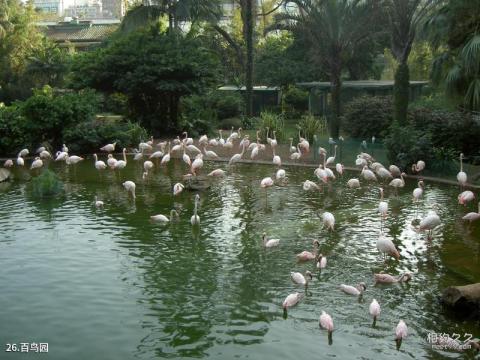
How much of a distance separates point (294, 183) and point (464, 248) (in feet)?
21.9

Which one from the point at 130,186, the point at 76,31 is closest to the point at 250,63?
the point at 130,186

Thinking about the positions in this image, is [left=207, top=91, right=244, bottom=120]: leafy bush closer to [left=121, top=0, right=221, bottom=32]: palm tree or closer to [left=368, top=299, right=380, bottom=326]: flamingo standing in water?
[left=121, top=0, right=221, bottom=32]: palm tree

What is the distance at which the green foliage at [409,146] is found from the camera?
17.4m

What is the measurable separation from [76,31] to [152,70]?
36227 mm

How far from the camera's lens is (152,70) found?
26594mm

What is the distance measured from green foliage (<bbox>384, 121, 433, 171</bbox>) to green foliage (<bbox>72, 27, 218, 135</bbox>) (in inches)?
452

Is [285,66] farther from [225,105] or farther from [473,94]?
[473,94]

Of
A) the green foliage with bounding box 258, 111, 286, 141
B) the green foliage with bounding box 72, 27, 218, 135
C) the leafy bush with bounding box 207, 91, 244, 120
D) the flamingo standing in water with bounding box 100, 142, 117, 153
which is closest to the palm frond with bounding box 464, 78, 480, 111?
the green foliage with bounding box 258, 111, 286, 141

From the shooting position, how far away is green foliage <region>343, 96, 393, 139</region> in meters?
23.2

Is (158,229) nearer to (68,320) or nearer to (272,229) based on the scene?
(272,229)

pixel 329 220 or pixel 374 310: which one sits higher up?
pixel 329 220

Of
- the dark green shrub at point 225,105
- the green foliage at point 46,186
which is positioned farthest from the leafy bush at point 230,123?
the green foliage at point 46,186

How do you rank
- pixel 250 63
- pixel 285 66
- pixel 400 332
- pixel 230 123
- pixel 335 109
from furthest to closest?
pixel 285 66 < pixel 230 123 < pixel 250 63 < pixel 335 109 < pixel 400 332

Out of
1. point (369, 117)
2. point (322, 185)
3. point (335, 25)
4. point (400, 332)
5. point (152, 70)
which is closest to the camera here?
point (400, 332)
